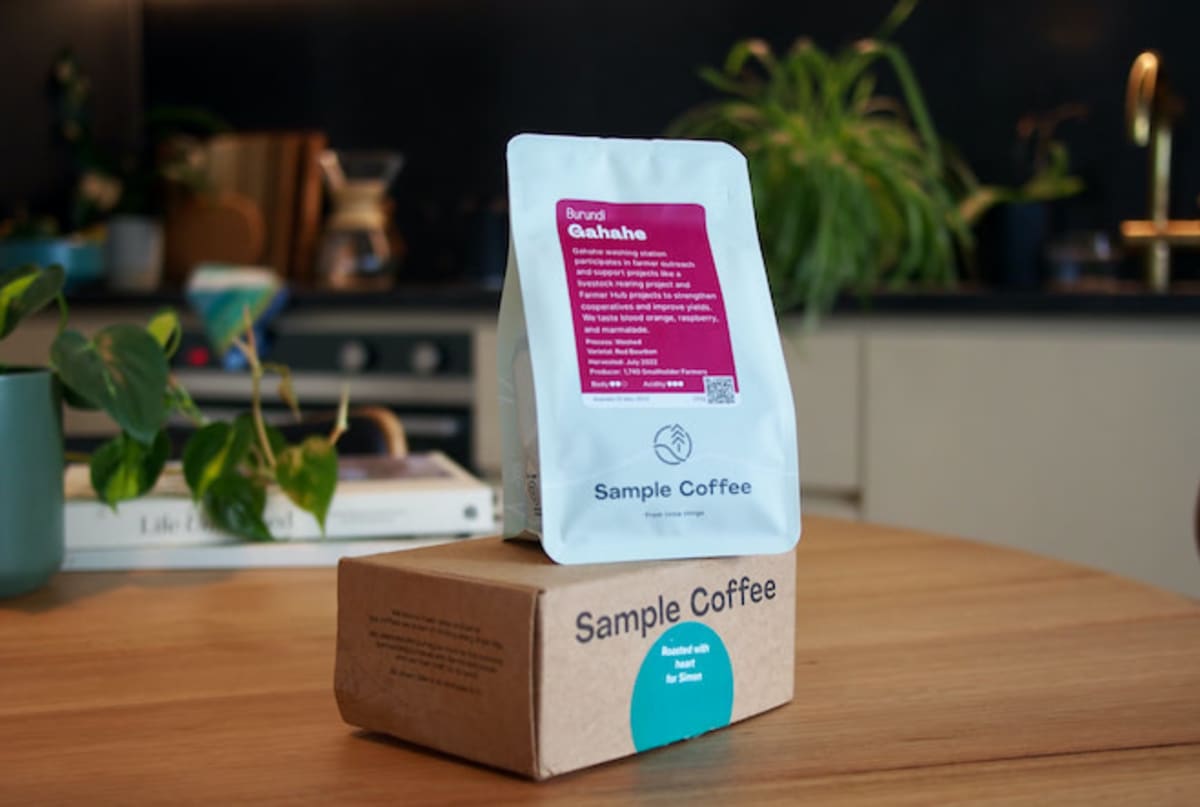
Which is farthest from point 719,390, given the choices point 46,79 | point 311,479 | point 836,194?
point 46,79

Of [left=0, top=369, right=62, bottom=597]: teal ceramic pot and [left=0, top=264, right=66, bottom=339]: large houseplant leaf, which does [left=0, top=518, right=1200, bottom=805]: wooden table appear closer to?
[left=0, top=369, right=62, bottom=597]: teal ceramic pot

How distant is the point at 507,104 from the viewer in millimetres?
3289

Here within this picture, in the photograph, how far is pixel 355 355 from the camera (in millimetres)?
2623

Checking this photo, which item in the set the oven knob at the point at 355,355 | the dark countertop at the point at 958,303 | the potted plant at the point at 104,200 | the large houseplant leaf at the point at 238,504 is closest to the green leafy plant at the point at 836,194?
the dark countertop at the point at 958,303

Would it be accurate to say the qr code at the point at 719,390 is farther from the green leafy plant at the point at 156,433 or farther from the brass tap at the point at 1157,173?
the brass tap at the point at 1157,173

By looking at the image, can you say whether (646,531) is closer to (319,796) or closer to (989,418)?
(319,796)

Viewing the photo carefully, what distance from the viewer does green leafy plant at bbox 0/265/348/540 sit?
86 cm

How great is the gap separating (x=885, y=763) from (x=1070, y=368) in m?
1.73

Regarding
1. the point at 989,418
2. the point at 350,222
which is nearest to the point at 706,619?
the point at 989,418

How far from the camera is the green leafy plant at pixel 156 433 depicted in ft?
2.83

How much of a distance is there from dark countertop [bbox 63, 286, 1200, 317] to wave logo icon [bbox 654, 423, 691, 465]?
1.72 metres

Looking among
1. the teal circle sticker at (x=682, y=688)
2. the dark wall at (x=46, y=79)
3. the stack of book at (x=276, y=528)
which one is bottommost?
the stack of book at (x=276, y=528)

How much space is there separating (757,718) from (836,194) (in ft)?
6.11

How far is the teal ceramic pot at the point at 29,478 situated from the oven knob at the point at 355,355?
1732 mm
